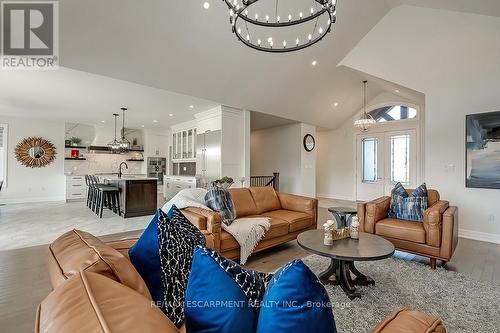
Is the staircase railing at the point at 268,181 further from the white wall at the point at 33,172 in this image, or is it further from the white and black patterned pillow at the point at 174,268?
the white and black patterned pillow at the point at 174,268

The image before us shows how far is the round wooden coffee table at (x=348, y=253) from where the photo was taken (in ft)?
6.81

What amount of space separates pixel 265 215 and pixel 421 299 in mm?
2008

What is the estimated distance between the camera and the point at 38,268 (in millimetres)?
2850

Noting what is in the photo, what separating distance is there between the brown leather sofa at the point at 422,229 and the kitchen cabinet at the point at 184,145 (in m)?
5.38

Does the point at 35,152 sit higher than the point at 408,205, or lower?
higher

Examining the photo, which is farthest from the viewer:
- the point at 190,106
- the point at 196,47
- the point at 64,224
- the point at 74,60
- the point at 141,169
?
the point at 141,169

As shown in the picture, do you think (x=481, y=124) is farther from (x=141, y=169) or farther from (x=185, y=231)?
(x=141, y=169)

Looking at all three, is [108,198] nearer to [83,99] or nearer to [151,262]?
[83,99]

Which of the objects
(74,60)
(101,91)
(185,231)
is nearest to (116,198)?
(101,91)

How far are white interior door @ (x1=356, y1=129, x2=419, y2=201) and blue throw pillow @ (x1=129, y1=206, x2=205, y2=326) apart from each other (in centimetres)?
770

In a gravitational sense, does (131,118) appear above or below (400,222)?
above

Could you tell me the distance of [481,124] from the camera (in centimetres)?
416

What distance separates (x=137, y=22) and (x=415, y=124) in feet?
24.0

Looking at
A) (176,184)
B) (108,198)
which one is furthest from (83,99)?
(176,184)
